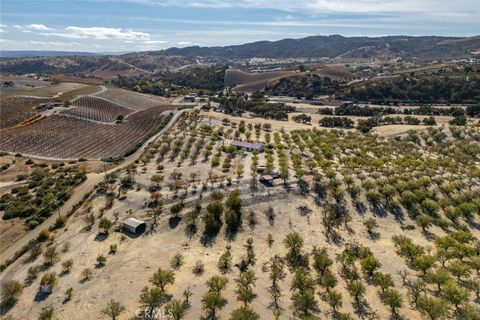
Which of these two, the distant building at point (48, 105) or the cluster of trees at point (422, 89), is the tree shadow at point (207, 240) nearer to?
the distant building at point (48, 105)

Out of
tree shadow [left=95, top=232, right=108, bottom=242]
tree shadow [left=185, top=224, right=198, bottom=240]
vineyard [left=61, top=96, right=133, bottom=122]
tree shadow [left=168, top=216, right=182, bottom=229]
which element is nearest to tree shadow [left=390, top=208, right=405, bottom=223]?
tree shadow [left=185, top=224, right=198, bottom=240]

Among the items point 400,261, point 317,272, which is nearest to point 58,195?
point 317,272

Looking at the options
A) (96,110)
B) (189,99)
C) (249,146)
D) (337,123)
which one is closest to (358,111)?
(337,123)

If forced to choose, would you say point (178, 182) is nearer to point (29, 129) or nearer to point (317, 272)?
point (317, 272)

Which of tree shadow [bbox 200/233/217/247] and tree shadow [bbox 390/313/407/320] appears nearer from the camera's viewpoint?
tree shadow [bbox 390/313/407/320]

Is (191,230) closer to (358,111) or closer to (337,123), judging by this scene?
(337,123)

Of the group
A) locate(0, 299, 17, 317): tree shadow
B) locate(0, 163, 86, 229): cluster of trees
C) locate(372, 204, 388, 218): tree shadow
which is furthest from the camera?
locate(0, 163, 86, 229): cluster of trees

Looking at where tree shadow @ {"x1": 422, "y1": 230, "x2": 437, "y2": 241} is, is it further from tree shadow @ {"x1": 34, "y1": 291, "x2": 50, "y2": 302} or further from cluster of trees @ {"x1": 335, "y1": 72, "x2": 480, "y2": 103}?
cluster of trees @ {"x1": 335, "y1": 72, "x2": 480, "y2": 103}
